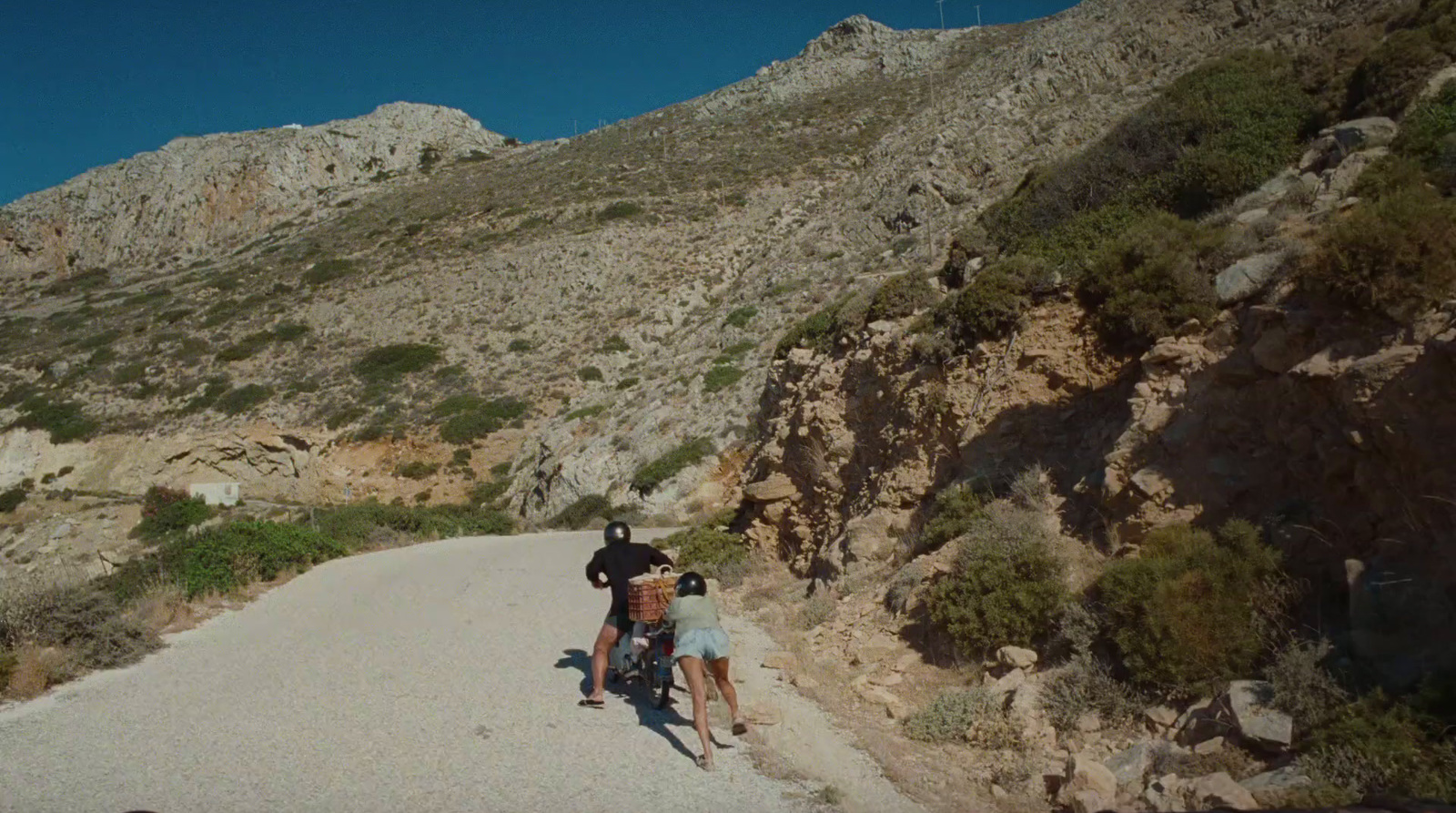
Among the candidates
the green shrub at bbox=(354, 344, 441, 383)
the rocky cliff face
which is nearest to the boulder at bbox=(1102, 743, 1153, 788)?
the green shrub at bbox=(354, 344, 441, 383)

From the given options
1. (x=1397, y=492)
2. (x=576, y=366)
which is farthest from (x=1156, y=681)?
(x=576, y=366)

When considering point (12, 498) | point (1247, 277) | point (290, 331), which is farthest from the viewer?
point (290, 331)

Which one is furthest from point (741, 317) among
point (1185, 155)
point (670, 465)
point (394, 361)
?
point (1185, 155)

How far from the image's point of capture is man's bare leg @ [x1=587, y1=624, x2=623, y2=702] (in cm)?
693

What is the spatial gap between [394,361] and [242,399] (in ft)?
22.5

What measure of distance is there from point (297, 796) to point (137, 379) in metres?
47.4

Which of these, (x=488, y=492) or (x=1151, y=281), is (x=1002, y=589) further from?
(x=488, y=492)

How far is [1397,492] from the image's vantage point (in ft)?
16.7

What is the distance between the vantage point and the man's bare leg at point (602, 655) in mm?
6930

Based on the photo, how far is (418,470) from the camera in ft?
113

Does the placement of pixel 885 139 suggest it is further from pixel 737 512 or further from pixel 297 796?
pixel 297 796

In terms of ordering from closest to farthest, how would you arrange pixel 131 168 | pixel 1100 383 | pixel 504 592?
pixel 1100 383, pixel 504 592, pixel 131 168

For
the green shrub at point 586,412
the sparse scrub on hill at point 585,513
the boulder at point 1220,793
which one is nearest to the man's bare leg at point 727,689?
the boulder at point 1220,793

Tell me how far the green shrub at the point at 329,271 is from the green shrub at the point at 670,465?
35.7 meters
